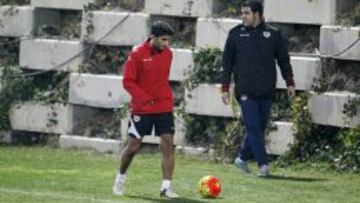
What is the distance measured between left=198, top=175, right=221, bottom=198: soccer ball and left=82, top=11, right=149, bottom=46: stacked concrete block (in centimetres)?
491

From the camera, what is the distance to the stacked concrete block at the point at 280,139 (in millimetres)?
16906

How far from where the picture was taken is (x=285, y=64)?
15.9 metres

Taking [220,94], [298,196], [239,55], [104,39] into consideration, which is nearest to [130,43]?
[104,39]

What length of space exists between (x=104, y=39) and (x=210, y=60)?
6.59ft

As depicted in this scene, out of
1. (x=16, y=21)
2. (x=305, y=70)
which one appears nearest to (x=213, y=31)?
(x=305, y=70)

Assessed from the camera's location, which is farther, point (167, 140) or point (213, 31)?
point (213, 31)

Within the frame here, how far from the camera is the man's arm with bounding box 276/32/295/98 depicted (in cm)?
1584

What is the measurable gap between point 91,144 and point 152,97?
4984 millimetres

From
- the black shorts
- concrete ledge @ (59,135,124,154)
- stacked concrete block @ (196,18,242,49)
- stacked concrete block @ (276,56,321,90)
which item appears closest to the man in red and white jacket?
the black shorts

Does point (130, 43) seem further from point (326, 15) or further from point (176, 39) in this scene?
point (326, 15)

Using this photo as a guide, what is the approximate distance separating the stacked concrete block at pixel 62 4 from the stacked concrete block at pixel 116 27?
0.78 feet

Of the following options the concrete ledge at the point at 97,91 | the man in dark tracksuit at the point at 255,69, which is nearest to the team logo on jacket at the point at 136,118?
the man in dark tracksuit at the point at 255,69

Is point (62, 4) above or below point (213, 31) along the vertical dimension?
above

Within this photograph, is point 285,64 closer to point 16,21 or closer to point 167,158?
point 167,158
